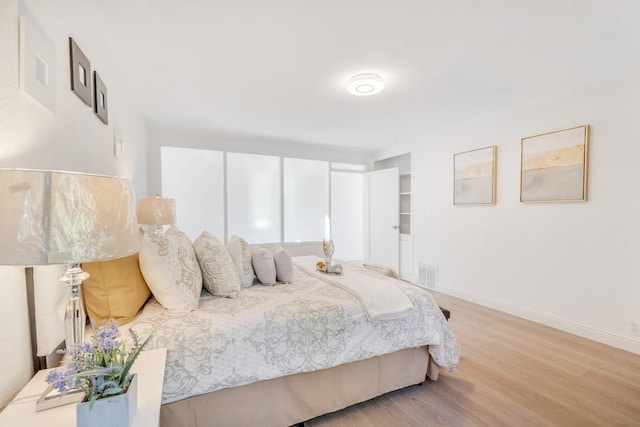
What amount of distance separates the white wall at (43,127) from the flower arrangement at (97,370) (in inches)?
12.8

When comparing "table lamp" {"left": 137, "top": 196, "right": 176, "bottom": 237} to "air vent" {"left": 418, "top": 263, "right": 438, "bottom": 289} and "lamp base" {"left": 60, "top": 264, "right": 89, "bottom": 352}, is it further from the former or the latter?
"air vent" {"left": 418, "top": 263, "right": 438, "bottom": 289}

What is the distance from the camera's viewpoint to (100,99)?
1.78 meters

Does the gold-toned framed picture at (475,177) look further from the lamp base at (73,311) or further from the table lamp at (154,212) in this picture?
the lamp base at (73,311)

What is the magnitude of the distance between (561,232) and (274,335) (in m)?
3.08

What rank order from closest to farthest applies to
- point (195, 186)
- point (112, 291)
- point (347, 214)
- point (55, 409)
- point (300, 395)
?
point (55, 409) → point (112, 291) → point (300, 395) → point (195, 186) → point (347, 214)

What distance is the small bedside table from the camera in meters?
0.76

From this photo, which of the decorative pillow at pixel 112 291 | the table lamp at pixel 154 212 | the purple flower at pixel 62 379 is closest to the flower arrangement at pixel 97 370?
the purple flower at pixel 62 379

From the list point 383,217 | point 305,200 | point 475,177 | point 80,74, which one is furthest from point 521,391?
point 305,200

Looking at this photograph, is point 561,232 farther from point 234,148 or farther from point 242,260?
point 234,148

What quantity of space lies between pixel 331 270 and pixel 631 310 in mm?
2630

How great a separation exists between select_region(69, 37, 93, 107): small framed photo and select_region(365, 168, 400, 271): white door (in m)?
4.26

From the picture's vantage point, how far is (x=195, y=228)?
169 inches

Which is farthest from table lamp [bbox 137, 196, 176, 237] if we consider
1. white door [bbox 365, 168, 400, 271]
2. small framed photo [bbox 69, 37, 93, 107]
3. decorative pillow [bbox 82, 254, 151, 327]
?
white door [bbox 365, 168, 400, 271]

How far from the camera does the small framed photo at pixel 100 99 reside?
1710 mm
